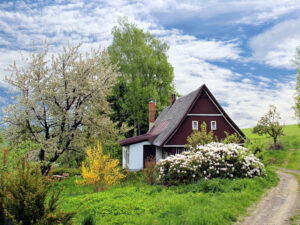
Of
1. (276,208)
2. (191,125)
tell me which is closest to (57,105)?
(191,125)

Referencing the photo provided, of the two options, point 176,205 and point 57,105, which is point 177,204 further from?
point 57,105

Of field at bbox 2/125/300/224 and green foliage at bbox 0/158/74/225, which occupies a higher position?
green foliage at bbox 0/158/74/225

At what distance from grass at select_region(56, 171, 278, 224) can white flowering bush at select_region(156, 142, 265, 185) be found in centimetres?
107

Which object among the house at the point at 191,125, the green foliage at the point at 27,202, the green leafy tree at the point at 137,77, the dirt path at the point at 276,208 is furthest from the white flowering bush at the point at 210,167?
the green leafy tree at the point at 137,77

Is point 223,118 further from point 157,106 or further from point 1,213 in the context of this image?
point 1,213

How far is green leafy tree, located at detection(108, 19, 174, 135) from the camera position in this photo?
113 feet

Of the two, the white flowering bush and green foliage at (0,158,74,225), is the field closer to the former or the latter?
green foliage at (0,158,74,225)

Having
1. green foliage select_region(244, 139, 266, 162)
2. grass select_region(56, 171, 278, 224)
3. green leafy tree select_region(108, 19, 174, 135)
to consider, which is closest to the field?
grass select_region(56, 171, 278, 224)

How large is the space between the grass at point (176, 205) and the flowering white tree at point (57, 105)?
311 inches

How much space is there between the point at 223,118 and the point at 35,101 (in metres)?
15.1

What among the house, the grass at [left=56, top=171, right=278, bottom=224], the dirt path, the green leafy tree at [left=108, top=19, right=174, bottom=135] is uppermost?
the green leafy tree at [left=108, top=19, right=174, bottom=135]

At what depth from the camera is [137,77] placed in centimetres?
3412

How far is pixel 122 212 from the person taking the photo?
8875 millimetres

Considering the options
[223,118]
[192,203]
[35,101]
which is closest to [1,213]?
[192,203]
